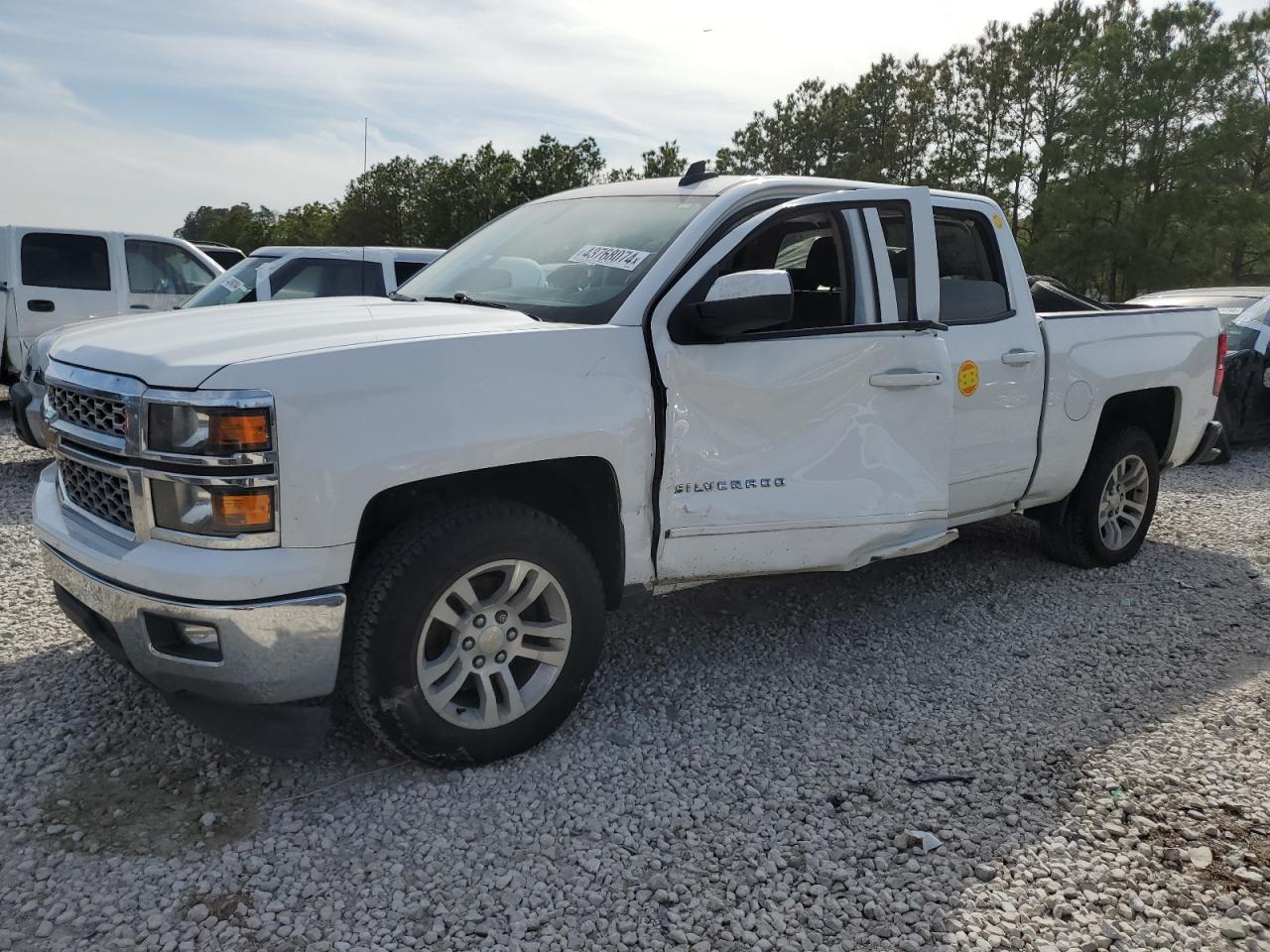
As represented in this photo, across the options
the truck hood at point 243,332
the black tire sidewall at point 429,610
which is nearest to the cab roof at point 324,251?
the truck hood at point 243,332

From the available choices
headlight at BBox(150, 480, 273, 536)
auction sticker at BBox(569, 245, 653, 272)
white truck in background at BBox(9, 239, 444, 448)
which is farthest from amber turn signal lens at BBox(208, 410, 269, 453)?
white truck in background at BBox(9, 239, 444, 448)

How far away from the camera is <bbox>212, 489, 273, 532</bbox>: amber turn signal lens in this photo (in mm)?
2717

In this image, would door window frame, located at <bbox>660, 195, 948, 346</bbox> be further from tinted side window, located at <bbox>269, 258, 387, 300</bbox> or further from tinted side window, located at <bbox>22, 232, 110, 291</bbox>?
tinted side window, located at <bbox>22, 232, 110, 291</bbox>

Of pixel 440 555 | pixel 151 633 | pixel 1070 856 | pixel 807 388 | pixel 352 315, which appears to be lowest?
pixel 1070 856

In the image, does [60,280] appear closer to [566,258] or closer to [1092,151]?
[566,258]

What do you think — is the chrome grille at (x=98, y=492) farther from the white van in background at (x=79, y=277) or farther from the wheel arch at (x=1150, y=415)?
the white van in background at (x=79, y=277)

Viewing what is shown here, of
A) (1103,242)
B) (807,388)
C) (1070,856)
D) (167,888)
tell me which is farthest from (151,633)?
(1103,242)

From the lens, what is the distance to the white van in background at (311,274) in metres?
8.50

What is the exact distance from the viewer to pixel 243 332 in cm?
304

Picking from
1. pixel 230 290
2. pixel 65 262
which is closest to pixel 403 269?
pixel 230 290

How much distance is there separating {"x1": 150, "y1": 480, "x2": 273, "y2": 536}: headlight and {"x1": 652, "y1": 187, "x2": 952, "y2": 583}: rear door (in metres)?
1.31

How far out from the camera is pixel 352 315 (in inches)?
132

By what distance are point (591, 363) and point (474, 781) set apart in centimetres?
138

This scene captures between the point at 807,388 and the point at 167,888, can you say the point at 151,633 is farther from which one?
the point at 807,388
